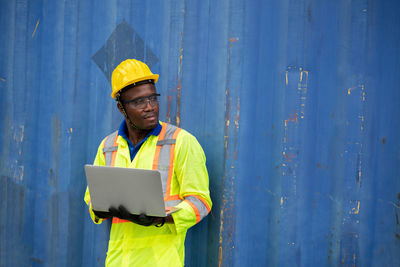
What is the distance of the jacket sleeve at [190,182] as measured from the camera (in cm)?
225

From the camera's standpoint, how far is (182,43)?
2756 mm

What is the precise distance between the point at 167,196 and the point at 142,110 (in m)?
0.54

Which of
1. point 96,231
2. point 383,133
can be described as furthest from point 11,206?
point 383,133

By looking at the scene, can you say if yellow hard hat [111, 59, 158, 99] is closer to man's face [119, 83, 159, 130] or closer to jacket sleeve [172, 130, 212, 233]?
man's face [119, 83, 159, 130]

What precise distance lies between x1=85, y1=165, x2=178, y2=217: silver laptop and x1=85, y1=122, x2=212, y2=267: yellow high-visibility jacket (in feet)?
0.59

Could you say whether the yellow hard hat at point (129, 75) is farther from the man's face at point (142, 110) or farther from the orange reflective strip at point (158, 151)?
the orange reflective strip at point (158, 151)

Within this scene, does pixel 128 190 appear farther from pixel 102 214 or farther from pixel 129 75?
pixel 129 75

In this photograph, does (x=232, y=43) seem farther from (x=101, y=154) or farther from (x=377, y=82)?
(x=101, y=154)

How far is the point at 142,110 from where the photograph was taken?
7.87ft

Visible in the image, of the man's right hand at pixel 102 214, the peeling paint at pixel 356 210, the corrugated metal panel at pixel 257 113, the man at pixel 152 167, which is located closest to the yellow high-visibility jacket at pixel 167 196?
the man at pixel 152 167

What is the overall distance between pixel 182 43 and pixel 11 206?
2.00m

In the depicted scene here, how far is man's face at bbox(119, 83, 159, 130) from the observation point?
240 cm

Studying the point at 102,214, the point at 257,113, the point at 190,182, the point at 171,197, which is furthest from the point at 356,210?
the point at 102,214

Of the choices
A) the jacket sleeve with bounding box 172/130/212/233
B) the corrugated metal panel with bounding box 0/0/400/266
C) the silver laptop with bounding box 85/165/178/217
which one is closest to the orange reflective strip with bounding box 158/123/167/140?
the jacket sleeve with bounding box 172/130/212/233
